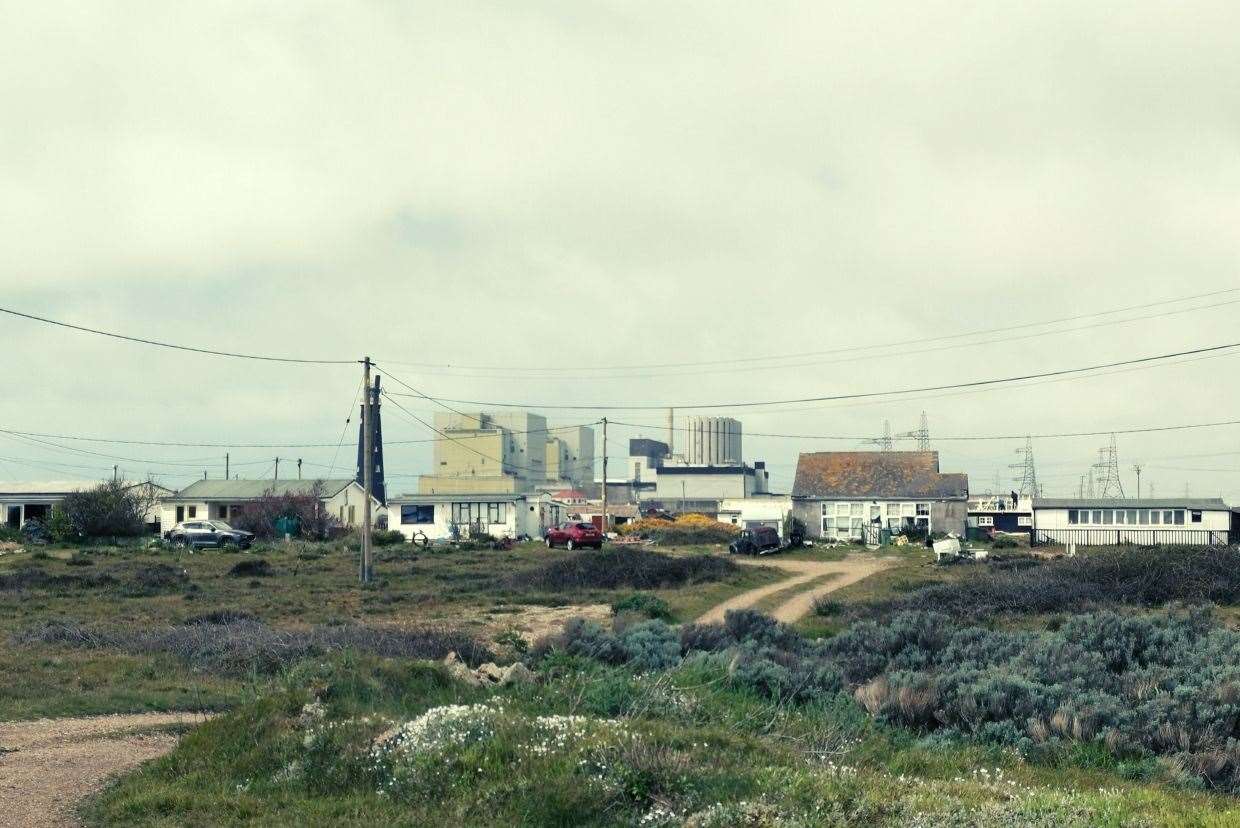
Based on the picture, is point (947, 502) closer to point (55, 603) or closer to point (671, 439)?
point (55, 603)

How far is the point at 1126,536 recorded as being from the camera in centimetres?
6278

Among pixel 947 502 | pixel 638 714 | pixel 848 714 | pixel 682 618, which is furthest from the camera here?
pixel 947 502

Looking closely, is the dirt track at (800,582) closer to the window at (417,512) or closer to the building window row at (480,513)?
the building window row at (480,513)

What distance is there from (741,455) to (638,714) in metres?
179

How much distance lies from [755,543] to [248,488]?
150 feet

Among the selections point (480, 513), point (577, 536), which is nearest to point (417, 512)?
point (480, 513)

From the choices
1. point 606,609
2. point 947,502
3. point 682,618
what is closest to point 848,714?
point 682,618

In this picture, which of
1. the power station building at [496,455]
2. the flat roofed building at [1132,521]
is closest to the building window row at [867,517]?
the flat roofed building at [1132,521]

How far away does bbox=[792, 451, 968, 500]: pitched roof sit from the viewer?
236ft

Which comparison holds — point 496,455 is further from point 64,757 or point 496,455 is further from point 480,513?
point 64,757

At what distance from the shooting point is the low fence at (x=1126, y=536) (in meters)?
61.2

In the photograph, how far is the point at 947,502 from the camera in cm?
7075

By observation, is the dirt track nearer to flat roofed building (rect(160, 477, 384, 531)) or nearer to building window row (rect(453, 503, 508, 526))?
building window row (rect(453, 503, 508, 526))

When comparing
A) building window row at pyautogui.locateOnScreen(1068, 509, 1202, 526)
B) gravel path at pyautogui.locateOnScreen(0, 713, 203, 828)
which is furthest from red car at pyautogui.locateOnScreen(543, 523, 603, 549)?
gravel path at pyautogui.locateOnScreen(0, 713, 203, 828)
